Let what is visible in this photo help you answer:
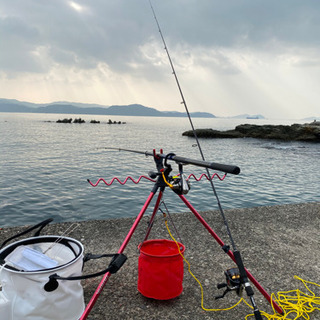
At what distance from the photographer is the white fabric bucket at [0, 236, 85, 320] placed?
2504mm

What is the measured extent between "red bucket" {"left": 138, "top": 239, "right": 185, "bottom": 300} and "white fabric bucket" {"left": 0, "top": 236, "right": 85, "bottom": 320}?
75 centimetres

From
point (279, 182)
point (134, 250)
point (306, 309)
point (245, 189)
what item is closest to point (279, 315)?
point (306, 309)

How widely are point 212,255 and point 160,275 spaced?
153 centimetres

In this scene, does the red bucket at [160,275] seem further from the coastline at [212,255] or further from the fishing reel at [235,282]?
the fishing reel at [235,282]

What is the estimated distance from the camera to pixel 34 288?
2.51m

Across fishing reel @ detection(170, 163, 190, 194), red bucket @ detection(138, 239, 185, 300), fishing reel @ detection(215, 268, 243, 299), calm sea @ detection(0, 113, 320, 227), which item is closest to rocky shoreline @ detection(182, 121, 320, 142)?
calm sea @ detection(0, 113, 320, 227)

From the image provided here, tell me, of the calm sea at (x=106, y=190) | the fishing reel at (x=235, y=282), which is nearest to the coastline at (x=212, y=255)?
the fishing reel at (x=235, y=282)

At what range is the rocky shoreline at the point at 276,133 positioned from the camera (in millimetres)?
44838

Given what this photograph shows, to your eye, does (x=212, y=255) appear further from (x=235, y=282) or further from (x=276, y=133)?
(x=276, y=133)

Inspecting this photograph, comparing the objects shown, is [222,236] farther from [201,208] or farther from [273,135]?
[273,135]

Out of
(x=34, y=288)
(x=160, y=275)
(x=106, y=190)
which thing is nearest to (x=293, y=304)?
(x=160, y=275)

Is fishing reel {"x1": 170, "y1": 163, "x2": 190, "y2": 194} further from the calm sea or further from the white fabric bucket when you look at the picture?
the calm sea

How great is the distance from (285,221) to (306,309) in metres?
2.75

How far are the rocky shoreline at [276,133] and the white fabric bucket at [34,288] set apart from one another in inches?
1863
